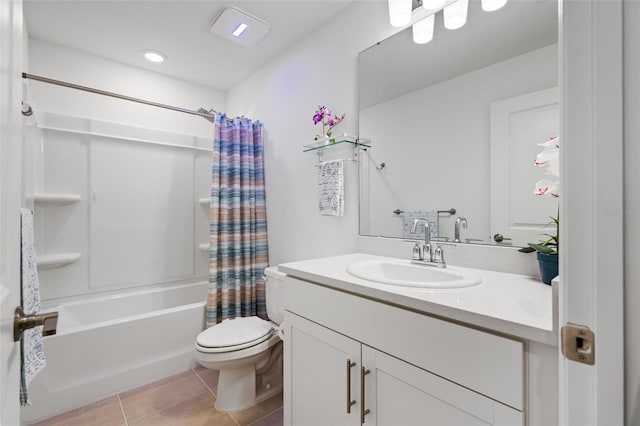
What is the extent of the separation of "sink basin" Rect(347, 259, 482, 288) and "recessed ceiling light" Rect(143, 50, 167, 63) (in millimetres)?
2267

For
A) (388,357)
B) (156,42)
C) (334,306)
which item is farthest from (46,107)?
(388,357)

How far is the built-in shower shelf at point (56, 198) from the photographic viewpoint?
202 centimetres

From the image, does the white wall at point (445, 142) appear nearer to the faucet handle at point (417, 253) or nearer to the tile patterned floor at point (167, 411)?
the faucet handle at point (417, 253)

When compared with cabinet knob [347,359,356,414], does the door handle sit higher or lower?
higher

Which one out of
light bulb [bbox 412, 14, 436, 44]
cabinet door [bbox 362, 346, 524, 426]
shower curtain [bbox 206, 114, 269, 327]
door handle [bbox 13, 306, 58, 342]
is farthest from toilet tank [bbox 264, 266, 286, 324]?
light bulb [bbox 412, 14, 436, 44]

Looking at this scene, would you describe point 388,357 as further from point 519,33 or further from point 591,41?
point 519,33

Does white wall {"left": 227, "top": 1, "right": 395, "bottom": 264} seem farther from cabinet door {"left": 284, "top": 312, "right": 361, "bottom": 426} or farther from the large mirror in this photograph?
cabinet door {"left": 284, "top": 312, "right": 361, "bottom": 426}

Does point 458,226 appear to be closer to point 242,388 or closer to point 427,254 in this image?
point 427,254

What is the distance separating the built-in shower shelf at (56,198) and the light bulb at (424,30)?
8.37ft

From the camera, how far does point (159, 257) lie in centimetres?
264

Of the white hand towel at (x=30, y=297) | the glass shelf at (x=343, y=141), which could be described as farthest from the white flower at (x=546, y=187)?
the white hand towel at (x=30, y=297)

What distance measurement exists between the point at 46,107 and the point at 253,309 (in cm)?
216

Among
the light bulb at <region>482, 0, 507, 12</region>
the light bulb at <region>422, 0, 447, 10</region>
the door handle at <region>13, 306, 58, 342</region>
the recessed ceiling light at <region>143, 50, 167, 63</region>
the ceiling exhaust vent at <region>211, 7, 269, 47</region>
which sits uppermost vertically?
the recessed ceiling light at <region>143, 50, 167, 63</region>

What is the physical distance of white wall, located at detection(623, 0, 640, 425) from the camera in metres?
0.44
